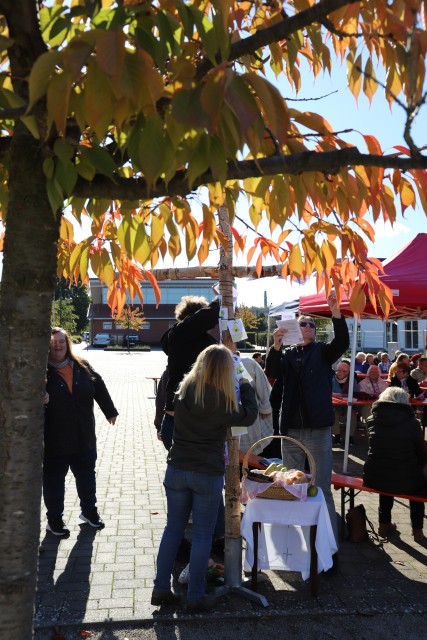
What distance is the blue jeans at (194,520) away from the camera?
3.99 meters

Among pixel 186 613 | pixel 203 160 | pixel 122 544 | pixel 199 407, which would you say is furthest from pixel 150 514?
pixel 203 160

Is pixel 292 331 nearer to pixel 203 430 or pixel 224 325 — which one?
pixel 224 325

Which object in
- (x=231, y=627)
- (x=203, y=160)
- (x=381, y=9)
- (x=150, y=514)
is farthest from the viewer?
(x=150, y=514)

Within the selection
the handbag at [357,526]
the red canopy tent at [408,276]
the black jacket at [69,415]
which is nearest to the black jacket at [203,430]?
the black jacket at [69,415]

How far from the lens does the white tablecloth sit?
4.36 m

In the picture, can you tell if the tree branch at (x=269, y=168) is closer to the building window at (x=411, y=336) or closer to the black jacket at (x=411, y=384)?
the black jacket at (x=411, y=384)

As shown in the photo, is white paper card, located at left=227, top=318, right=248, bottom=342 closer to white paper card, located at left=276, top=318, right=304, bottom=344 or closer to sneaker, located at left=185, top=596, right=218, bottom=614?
white paper card, located at left=276, top=318, right=304, bottom=344

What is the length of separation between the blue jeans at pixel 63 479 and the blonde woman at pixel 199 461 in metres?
1.66

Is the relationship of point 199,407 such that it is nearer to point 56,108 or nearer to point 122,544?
point 122,544

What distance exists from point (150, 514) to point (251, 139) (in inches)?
208

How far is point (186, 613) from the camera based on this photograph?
3943mm

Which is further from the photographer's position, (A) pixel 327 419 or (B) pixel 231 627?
(A) pixel 327 419

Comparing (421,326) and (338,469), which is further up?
(421,326)

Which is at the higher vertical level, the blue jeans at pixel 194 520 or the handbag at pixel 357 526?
the blue jeans at pixel 194 520
